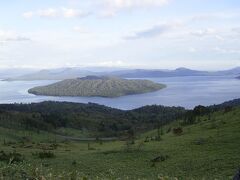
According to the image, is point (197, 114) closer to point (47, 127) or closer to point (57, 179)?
point (47, 127)

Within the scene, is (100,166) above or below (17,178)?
below

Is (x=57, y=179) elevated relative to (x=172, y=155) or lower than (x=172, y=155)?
elevated

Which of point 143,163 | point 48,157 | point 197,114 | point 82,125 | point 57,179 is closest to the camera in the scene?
point 57,179

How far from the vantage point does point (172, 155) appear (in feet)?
141

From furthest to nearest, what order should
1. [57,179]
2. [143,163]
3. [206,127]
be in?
[206,127] < [143,163] < [57,179]

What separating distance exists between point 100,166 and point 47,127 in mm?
125222

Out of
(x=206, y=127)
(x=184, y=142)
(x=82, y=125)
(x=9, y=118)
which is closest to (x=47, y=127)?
(x=9, y=118)

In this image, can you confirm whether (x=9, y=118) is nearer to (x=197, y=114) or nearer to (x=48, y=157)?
(x=197, y=114)

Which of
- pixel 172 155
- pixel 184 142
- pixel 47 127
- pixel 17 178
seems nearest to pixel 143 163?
pixel 172 155

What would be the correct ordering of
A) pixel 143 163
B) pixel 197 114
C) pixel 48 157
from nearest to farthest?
1. pixel 143 163
2. pixel 48 157
3. pixel 197 114

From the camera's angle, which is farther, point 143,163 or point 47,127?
point 47,127

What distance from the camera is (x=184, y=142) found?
51.8 meters

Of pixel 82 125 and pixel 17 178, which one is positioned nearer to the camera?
pixel 17 178

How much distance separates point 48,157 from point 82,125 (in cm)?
14056
